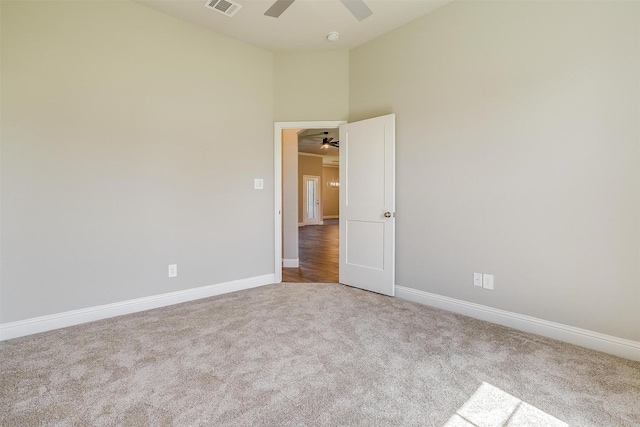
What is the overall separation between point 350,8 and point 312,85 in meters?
1.03

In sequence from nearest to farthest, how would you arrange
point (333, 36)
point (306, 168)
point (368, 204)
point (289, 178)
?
point (333, 36)
point (368, 204)
point (289, 178)
point (306, 168)

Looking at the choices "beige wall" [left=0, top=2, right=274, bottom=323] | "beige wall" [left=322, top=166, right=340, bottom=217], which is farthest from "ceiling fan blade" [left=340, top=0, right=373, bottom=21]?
"beige wall" [left=322, top=166, right=340, bottom=217]

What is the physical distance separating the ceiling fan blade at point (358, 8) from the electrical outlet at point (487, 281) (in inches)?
106

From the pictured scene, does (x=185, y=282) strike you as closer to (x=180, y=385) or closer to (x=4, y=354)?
(x=4, y=354)

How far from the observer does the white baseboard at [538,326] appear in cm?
202

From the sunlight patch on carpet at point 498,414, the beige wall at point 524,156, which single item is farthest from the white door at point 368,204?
the sunlight patch on carpet at point 498,414

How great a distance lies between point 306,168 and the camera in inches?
473

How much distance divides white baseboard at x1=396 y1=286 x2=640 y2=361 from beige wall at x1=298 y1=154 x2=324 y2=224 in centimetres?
894

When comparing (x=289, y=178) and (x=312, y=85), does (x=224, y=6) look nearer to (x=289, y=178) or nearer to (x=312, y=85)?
(x=312, y=85)

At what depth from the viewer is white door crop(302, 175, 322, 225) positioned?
1194 centimetres

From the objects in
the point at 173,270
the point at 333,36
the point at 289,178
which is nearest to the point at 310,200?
the point at 289,178

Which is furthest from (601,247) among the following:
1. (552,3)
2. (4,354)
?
(4,354)

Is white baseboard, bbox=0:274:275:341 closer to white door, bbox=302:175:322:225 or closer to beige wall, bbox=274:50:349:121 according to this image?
beige wall, bbox=274:50:349:121

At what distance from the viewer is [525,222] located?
239cm
